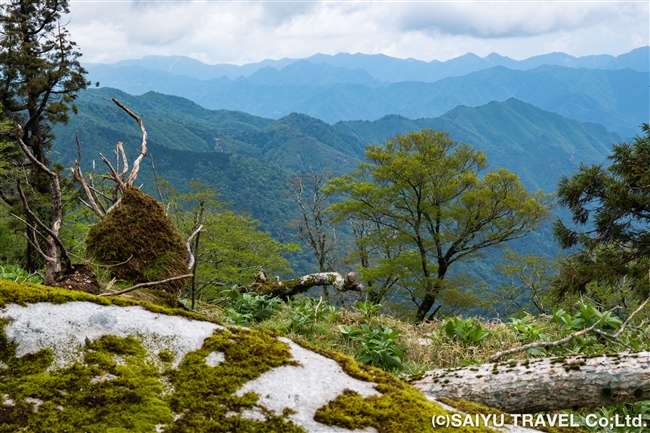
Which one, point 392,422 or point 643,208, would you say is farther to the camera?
point 643,208

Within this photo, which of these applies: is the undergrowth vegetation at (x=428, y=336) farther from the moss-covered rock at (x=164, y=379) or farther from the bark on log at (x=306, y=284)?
the moss-covered rock at (x=164, y=379)

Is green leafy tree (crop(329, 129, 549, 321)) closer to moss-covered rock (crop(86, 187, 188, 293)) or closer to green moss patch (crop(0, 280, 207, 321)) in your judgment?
moss-covered rock (crop(86, 187, 188, 293))

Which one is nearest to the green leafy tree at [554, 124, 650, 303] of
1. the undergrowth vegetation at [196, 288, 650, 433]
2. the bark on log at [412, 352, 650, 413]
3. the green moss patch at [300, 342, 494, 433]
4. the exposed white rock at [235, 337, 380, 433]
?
the undergrowth vegetation at [196, 288, 650, 433]

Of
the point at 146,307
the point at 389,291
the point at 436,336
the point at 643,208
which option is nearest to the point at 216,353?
the point at 146,307

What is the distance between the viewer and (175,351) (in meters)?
2.39

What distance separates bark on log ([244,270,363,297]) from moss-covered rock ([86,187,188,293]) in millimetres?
2659

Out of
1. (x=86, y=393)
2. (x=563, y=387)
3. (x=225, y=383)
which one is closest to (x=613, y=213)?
(x=563, y=387)

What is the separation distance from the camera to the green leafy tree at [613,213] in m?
13.0

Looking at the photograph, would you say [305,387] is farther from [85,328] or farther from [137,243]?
[137,243]

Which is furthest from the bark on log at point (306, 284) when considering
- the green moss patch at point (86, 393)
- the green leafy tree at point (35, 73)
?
the green leafy tree at point (35, 73)

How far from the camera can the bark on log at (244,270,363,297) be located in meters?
Result: 7.49

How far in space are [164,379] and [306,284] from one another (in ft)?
18.5

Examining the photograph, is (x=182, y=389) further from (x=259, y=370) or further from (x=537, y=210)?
(x=537, y=210)

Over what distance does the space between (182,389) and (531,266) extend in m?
38.2
